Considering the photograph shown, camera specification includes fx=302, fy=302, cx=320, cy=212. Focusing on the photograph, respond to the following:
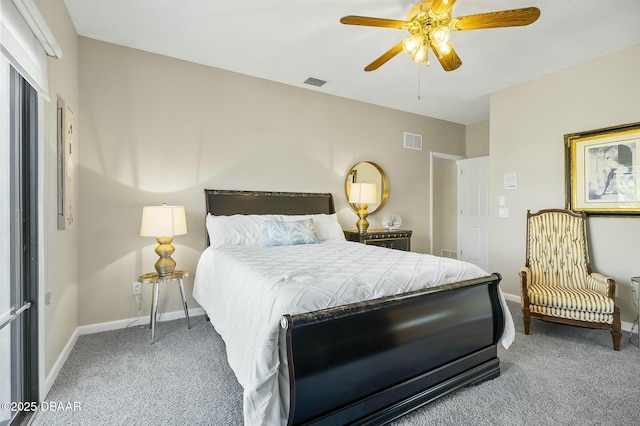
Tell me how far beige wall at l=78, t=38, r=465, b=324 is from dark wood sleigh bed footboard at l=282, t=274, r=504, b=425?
7.60ft

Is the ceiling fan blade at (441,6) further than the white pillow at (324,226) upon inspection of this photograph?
No

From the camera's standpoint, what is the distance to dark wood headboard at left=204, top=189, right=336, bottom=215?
3342 millimetres

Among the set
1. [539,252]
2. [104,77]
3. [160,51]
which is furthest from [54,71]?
[539,252]

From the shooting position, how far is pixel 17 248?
5.62 ft

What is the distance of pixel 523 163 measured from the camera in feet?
12.3

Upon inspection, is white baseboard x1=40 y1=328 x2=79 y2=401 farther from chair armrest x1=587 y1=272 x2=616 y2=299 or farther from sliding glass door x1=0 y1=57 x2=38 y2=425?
chair armrest x1=587 y1=272 x2=616 y2=299

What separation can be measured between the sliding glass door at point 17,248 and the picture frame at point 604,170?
15.5ft

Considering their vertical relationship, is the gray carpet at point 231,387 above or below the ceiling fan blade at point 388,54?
below

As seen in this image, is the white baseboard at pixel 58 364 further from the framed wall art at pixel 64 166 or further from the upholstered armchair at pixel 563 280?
the upholstered armchair at pixel 563 280

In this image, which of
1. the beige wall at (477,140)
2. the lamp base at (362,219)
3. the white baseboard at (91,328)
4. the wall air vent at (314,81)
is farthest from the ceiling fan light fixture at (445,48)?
the beige wall at (477,140)

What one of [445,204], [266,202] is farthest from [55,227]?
[445,204]

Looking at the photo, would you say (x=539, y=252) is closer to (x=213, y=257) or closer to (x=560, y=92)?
(x=560, y=92)

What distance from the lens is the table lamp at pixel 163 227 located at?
263 centimetres

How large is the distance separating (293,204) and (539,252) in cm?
283
